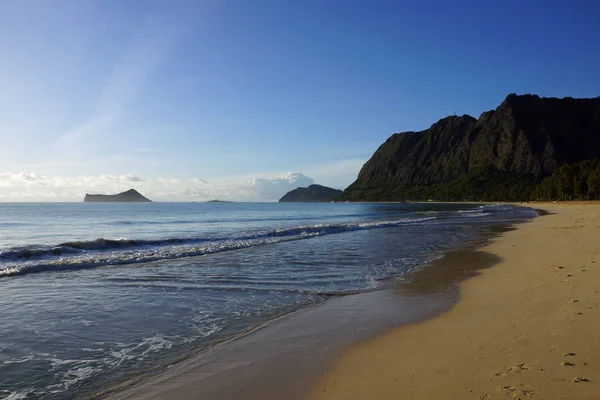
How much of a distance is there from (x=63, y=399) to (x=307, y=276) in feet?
32.3

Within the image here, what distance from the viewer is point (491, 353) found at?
6.06 meters

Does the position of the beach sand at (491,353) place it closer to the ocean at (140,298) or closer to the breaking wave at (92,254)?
the ocean at (140,298)

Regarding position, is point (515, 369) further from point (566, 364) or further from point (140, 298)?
point (140, 298)

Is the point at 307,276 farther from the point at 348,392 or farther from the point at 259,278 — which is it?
the point at 348,392

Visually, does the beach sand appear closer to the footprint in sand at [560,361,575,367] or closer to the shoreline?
the footprint in sand at [560,361,575,367]

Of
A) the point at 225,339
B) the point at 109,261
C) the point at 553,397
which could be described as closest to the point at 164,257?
the point at 109,261

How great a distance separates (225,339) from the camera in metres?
7.65

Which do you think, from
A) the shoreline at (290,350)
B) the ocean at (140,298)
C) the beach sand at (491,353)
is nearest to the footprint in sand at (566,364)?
the beach sand at (491,353)

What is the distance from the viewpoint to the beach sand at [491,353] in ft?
16.1

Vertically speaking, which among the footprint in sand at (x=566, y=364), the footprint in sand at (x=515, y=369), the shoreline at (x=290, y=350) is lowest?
the shoreline at (x=290, y=350)

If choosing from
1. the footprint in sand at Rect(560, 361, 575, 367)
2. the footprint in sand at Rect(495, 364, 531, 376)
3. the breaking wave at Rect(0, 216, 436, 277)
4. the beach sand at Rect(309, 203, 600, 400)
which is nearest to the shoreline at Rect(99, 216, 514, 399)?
the beach sand at Rect(309, 203, 600, 400)

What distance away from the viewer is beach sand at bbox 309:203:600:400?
491 cm

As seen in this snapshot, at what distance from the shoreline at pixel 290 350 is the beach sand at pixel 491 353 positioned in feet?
1.25

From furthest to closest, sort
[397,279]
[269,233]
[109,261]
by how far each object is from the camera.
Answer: [269,233]
[109,261]
[397,279]
